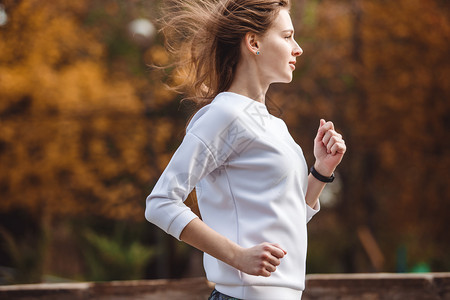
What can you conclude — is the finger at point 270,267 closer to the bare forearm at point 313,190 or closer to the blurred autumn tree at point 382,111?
the bare forearm at point 313,190

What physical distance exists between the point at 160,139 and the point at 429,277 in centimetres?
809

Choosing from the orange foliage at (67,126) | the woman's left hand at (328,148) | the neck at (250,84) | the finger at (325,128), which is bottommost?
the orange foliage at (67,126)

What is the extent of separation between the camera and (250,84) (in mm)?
1498

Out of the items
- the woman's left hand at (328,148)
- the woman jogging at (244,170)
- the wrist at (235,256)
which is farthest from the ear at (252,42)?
the wrist at (235,256)

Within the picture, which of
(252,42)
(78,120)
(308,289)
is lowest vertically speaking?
(78,120)

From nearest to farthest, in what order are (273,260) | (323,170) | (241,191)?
(273,260) → (241,191) → (323,170)

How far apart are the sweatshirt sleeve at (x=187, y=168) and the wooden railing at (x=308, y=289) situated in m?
1.48

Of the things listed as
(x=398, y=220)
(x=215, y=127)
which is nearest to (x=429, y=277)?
(x=215, y=127)

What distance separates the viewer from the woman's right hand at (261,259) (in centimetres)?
124

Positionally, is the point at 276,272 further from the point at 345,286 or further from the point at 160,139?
the point at 160,139

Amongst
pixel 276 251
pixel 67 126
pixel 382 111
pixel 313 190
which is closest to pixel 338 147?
pixel 313 190

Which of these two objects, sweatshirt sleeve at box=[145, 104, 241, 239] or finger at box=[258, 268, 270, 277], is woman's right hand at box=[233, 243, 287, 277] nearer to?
finger at box=[258, 268, 270, 277]

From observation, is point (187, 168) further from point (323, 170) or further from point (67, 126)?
point (67, 126)

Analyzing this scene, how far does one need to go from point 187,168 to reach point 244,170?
0.15 metres
